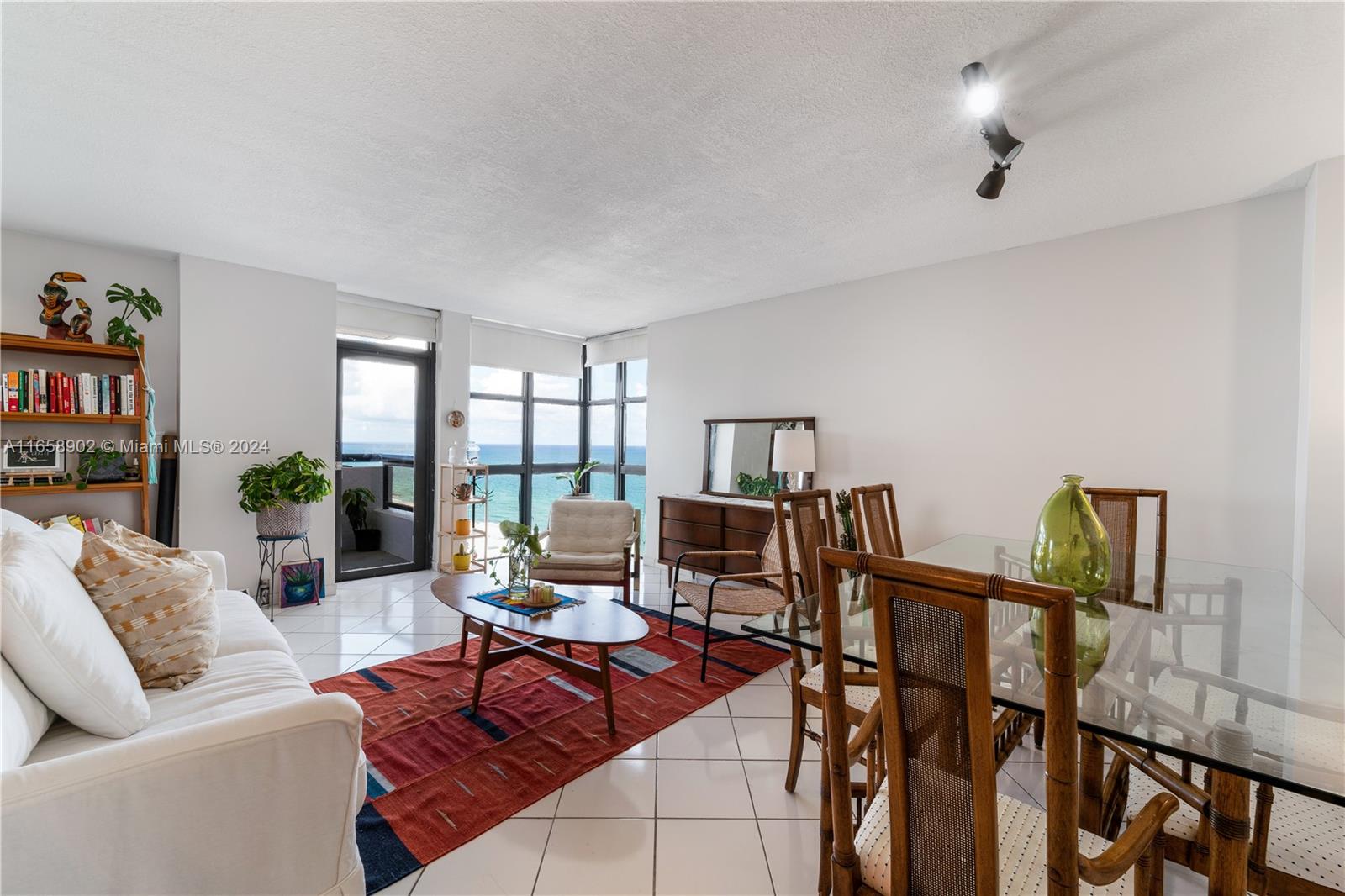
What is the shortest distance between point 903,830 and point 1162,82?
96.7 inches

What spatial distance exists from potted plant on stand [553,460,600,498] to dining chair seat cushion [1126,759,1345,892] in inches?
209

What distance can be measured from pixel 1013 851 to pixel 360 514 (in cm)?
562

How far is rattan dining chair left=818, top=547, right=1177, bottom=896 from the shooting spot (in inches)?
34.3

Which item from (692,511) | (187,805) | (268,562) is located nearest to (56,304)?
(268,562)

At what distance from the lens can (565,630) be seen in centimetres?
252

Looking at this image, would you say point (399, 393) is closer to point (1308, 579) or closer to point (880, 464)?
point (880, 464)

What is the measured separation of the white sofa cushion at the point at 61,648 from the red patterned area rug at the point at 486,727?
84 centimetres

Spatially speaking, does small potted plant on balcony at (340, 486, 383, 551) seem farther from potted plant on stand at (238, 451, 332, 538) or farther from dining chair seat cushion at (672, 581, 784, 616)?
dining chair seat cushion at (672, 581, 784, 616)

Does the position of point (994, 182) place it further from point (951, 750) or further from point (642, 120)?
point (951, 750)

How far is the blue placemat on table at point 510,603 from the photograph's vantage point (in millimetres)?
2752

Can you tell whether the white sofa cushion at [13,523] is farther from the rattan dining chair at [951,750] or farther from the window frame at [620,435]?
the window frame at [620,435]

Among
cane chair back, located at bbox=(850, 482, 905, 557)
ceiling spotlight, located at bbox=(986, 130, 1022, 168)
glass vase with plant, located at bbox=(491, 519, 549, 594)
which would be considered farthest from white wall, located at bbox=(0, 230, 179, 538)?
ceiling spotlight, located at bbox=(986, 130, 1022, 168)

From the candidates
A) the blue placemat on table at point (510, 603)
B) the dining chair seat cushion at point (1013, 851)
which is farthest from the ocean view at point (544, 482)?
the dining chair seat cushion at point (1013, 851)

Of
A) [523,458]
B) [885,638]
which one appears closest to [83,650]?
[885,638]
